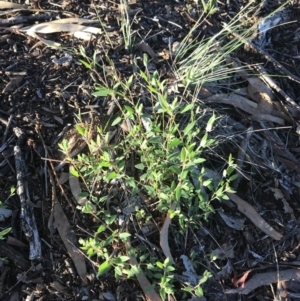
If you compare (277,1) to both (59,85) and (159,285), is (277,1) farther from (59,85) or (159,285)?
(159,285)

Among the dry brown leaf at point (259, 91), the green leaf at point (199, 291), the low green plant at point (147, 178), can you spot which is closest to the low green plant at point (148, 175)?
the low green plant at point (147, 178)

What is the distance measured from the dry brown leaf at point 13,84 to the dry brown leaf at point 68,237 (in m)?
0.62

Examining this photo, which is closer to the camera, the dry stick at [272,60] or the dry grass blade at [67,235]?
the dry grass blade at [67,235]

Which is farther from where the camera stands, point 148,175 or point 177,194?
point 148,175

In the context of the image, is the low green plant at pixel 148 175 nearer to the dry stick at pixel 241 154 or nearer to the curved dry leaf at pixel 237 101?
the dry stick at pixel 241 154

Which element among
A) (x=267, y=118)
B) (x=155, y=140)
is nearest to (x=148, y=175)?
(x=155, y=140)

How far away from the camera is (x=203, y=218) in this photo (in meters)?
2.37

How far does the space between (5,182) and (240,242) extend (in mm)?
1097

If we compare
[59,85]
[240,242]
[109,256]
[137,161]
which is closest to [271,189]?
[240,242]

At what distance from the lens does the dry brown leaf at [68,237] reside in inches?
87.9

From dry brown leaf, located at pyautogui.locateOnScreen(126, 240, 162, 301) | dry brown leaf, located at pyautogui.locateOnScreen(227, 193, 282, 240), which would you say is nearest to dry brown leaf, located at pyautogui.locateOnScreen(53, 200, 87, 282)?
dry brown leaf, located at pyautogui.locateOnScreen(126, 240, 162, 301)

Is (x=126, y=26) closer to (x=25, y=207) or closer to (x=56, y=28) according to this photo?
(x=56, y=28)

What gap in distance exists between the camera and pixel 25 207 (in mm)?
2295

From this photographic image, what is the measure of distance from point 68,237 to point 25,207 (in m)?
0.23
